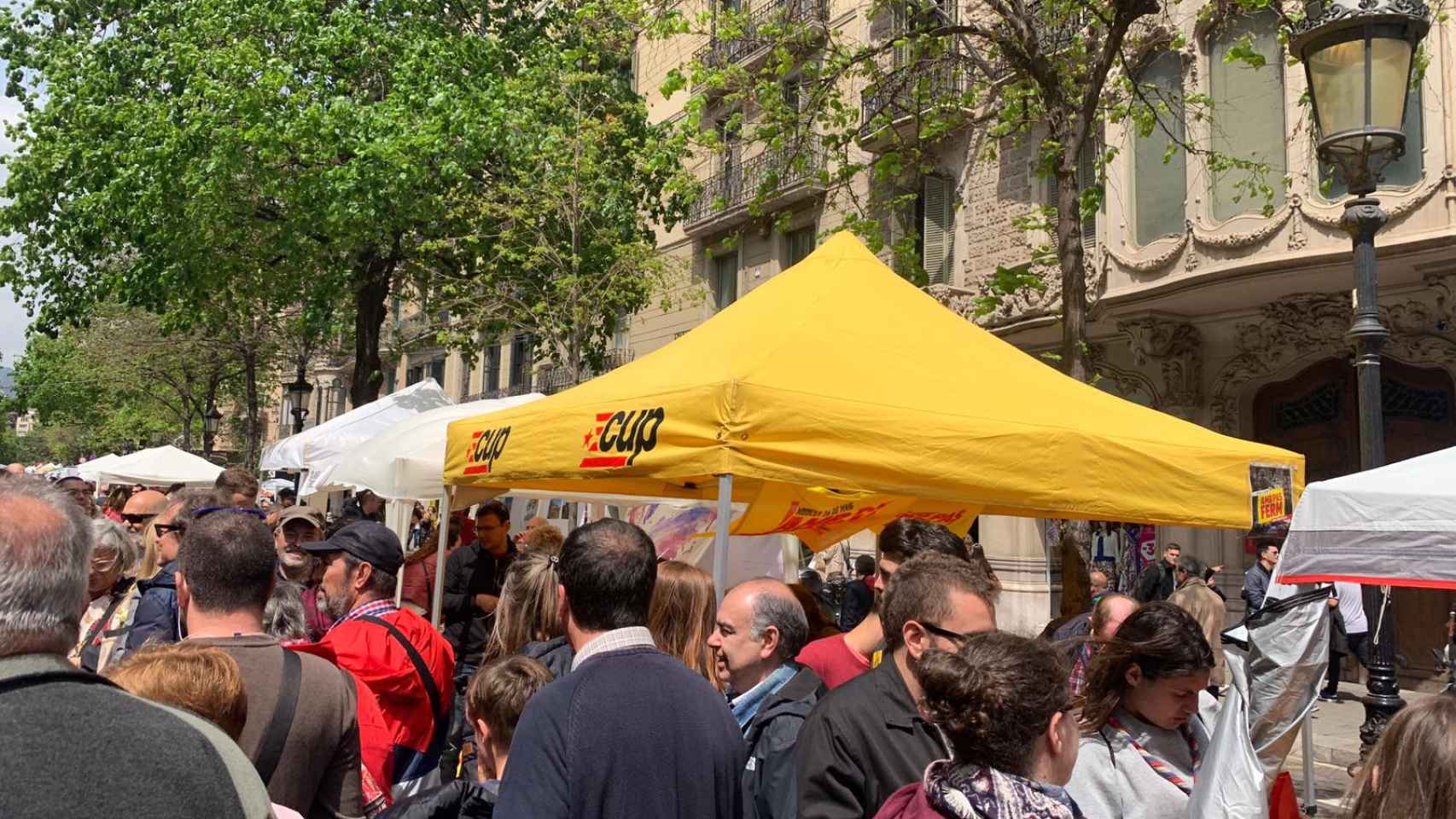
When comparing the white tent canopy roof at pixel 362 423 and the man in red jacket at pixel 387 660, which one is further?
the white tent canopy roof at pixel 362 423

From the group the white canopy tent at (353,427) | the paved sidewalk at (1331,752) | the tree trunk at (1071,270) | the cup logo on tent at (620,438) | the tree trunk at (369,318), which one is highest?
the tree trunk at (369,318)

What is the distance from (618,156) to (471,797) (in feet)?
60.9

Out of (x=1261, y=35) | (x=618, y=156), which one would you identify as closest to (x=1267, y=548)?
(x=1261, y=35)

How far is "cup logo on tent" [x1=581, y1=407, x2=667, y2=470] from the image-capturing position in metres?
5.20

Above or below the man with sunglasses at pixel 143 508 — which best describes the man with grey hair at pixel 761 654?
below

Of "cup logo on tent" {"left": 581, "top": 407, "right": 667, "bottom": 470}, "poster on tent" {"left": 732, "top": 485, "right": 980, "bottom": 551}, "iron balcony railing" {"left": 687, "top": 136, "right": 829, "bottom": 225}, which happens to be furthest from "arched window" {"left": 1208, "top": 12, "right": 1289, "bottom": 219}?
"cup logo on tent" {"left": 581, "top": 407, "right": 667, "bottom": 470}

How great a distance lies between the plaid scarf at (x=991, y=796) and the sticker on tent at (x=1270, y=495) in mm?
3927

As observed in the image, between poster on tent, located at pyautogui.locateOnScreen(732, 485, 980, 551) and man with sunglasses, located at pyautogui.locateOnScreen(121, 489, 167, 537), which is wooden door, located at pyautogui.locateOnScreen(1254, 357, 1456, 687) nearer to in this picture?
poster on tent, located at pyautogui.locateOnScreen(732, 485, 980, 551)

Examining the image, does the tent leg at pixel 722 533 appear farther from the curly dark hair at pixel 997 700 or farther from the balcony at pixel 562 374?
the balcony at pixel 562 374

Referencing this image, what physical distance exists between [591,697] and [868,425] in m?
2.50

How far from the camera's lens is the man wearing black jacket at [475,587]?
7.62m

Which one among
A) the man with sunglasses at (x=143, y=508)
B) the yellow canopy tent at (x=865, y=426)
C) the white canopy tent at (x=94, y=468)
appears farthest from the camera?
the white canopy tent at (x=94, y=468)

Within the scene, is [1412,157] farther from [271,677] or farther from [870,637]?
[271,677]

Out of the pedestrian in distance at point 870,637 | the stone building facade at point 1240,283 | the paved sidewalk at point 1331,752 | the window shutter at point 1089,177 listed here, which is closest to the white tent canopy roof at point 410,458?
the stone building facade at point 1240,283
